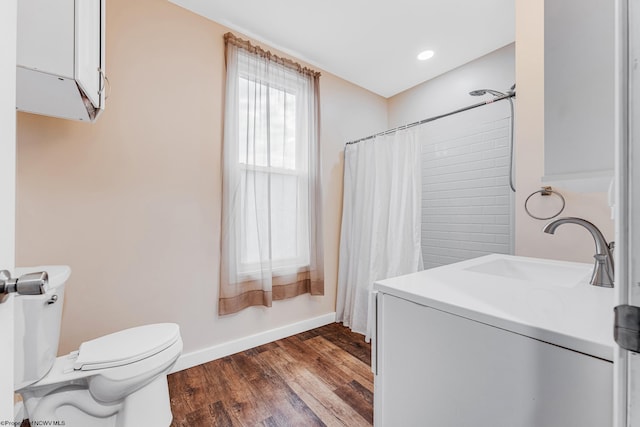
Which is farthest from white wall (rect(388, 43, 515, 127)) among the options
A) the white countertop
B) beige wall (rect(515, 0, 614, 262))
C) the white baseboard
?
the white baseboard

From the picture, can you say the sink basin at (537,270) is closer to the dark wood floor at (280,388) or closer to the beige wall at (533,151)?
the beige wall at (533,151)

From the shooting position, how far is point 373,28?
1.91 metres

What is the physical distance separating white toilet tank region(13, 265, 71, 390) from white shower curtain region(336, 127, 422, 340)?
6.24 ft

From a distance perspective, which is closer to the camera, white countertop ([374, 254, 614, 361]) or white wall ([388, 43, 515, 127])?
white countertop ([374, 254, 614, 361])

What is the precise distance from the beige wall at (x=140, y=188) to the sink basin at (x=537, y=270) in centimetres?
167

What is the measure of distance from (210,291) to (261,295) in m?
0.38

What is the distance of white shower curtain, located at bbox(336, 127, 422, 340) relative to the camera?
1969mm

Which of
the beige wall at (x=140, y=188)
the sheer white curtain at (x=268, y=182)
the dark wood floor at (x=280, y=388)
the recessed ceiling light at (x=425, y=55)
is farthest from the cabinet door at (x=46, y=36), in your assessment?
the recessed ceiling light at (x=425, y=55)

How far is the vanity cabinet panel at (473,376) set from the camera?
0.49 metres

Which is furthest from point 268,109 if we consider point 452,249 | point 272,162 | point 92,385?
point 452,249

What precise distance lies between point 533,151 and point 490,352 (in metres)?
1.30

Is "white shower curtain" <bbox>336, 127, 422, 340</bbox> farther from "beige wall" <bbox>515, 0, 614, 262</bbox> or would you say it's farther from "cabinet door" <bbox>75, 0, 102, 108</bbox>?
"cabinet door" <bbox>75, 0, 102, 108</bbox>

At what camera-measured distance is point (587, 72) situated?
58 cm

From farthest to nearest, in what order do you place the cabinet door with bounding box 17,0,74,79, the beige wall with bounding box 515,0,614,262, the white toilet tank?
the beige wall with bounding box 515,0,614,262
the white toilet tank
the cabinet door with bounding box 17,0,74,79
